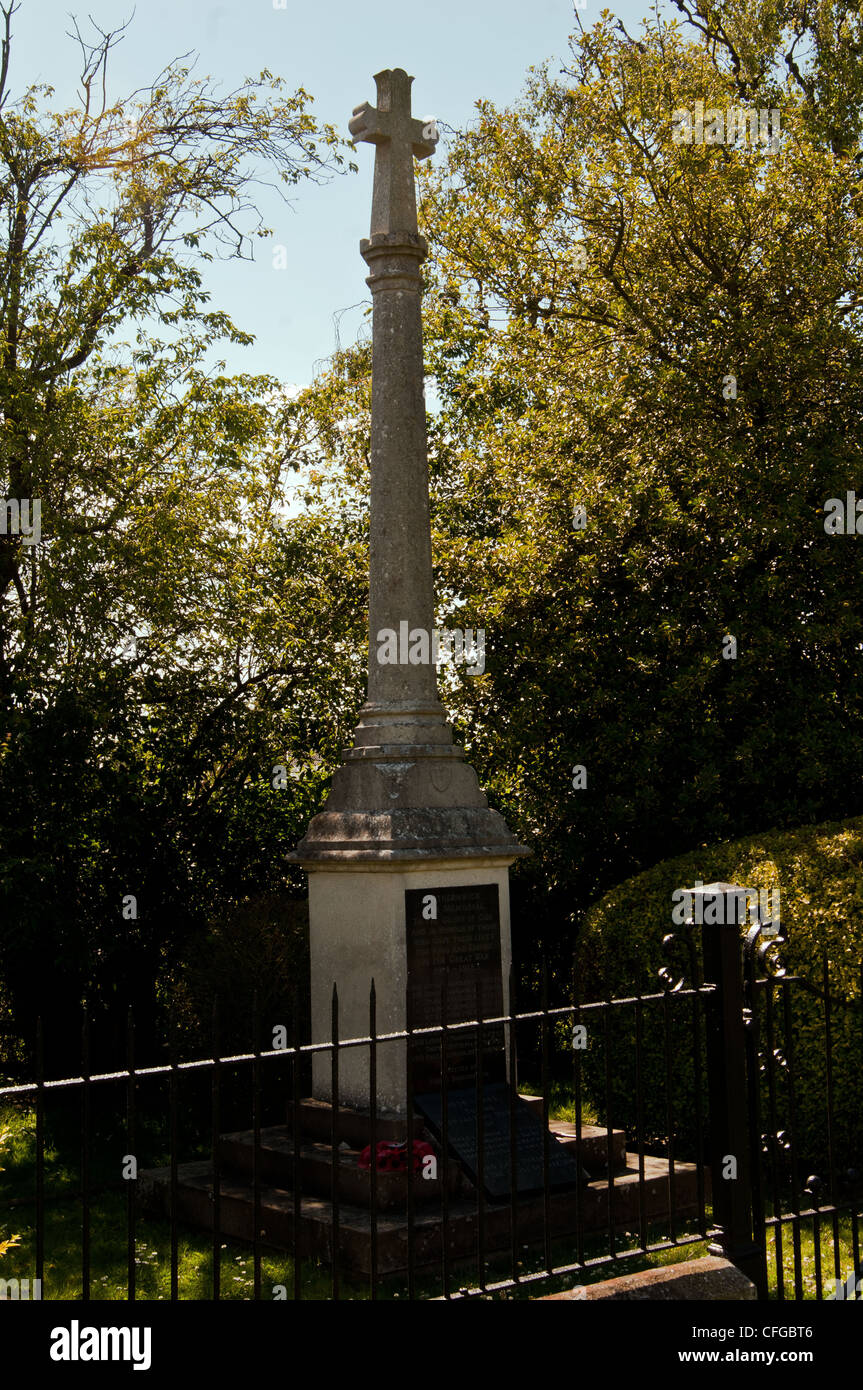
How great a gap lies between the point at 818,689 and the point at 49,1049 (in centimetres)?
703

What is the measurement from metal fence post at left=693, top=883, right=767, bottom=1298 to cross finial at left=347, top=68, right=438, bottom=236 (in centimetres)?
475

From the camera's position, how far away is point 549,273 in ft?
42.9

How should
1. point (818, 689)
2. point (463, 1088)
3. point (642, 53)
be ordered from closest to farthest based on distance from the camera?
point (463, 1088), point (818, 689), point (642, 53)

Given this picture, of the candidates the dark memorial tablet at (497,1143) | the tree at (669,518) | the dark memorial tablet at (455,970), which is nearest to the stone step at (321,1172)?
the dark memorial tablet at (497,1143)

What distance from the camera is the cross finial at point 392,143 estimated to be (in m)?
7.73

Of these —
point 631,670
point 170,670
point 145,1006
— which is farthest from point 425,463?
point 145,1006

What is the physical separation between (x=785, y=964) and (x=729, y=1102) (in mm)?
2263

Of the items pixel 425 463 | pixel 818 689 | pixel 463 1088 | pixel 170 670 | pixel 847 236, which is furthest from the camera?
pixel 170 670

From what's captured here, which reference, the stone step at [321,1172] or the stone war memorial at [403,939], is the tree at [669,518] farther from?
the stone step at [321,1172]

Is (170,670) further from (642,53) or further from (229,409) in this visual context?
(642,53)

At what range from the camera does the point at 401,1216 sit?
6230 mm

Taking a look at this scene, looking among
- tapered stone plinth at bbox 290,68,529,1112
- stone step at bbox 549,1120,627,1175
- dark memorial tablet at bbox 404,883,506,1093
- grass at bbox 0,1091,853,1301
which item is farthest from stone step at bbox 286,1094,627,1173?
grass at bbox 0,1091,853,1301

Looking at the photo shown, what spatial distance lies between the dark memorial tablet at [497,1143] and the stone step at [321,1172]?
5.5 inches

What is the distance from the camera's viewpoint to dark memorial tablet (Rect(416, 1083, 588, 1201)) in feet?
21.1
